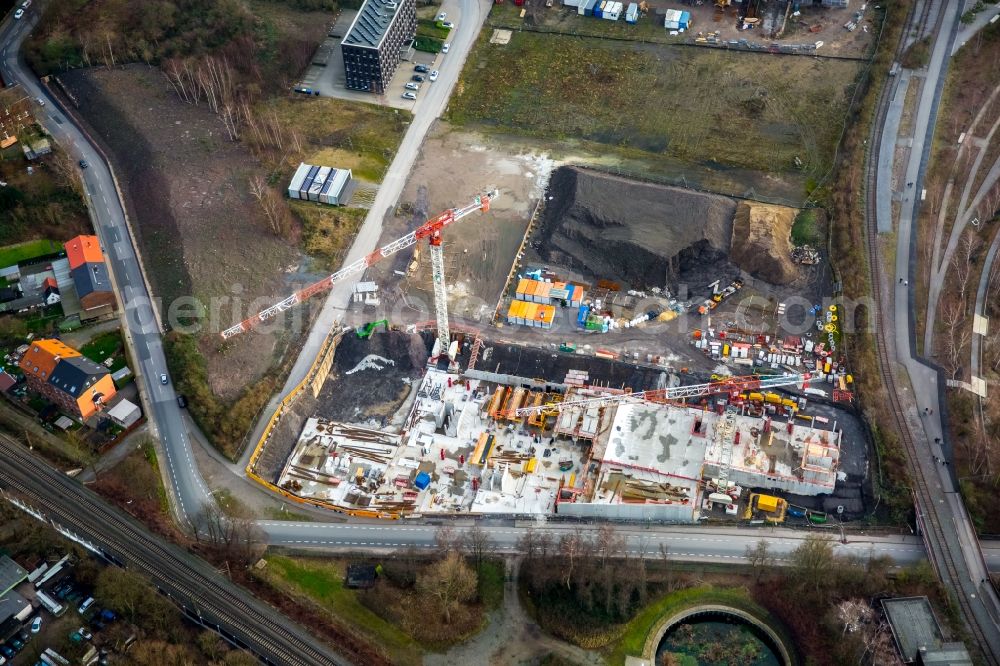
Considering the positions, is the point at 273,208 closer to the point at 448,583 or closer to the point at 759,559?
the point at 448,583

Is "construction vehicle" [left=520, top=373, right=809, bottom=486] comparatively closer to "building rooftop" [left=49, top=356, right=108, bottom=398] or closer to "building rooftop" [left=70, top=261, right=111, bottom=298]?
"building rooftop" [left=49, top=356, right=108, bottom=398]

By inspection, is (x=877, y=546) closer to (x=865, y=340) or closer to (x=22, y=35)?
(x=865, y=340)

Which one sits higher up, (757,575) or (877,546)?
(877,546)

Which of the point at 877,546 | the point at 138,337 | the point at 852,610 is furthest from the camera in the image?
the point at 138,337

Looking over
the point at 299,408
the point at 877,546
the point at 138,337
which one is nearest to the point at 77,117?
the point at 138,337

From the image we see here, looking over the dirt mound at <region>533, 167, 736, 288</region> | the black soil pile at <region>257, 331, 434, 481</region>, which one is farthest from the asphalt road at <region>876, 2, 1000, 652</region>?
the black soil pile at <region>257, 331, 434, 481</region>

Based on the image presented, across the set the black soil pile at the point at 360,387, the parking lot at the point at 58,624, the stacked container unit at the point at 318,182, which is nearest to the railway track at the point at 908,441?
the black soil pile at the point at 360,387

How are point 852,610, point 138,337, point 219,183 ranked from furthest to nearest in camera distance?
1. point 219,183
2. point 138,337
3. point 852,610

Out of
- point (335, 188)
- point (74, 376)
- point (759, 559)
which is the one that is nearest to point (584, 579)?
point (759, 559)
